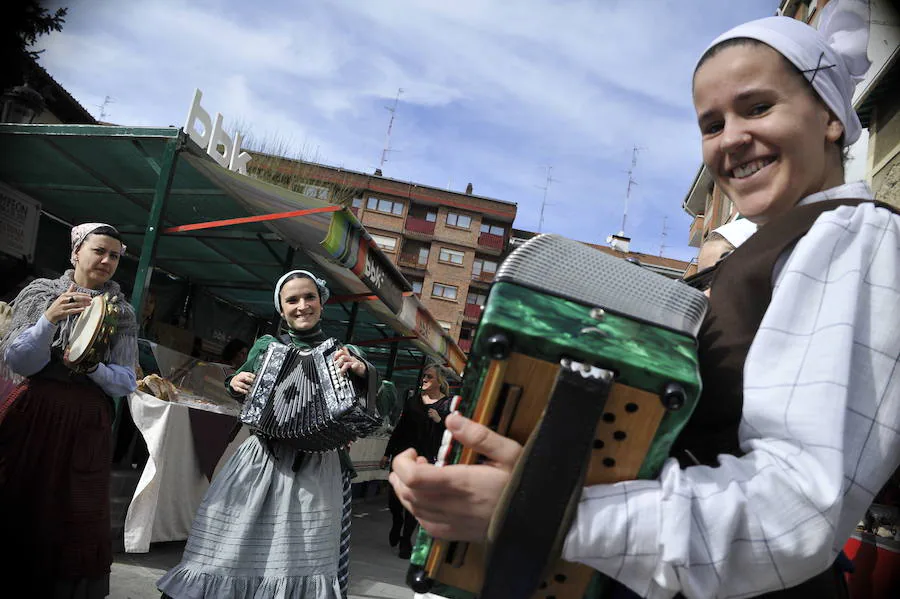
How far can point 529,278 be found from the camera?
2.69ft

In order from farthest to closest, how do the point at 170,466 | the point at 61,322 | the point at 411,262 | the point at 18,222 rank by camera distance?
the point at 411,262, the point at 18,222, the point at 170,466, the point at 61,322

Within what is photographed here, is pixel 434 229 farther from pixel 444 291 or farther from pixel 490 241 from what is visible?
pixel 444 291

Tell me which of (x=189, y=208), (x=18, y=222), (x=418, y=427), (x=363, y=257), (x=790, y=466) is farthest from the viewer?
(x=418, y=427)

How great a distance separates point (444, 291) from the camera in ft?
160

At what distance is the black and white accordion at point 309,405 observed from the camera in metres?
3.51

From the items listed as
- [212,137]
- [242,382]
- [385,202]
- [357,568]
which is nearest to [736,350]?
[242,382]

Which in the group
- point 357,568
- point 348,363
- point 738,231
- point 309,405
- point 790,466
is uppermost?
point 738,231

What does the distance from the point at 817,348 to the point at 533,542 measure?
438 mm

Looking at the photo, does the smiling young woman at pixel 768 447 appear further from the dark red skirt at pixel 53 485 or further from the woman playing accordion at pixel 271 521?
the dark red skirt at pixel 53 485

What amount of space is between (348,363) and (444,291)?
45150mm

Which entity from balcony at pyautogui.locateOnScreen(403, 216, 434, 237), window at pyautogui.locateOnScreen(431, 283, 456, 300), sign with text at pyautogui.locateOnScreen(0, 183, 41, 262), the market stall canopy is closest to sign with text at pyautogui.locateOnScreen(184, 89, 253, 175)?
the market stall canopy

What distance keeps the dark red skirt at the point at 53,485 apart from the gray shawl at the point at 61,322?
0.21 m

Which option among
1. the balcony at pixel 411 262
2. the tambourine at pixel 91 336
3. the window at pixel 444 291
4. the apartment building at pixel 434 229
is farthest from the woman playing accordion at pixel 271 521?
the balcony at pixel 411 262

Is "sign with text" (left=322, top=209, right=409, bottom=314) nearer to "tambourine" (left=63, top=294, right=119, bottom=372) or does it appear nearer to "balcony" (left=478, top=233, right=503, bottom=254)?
"tambourine" (left=63, top=294, right=119, bottom=372)
